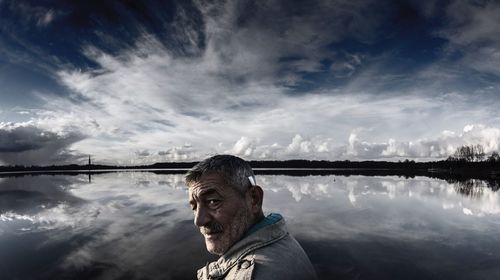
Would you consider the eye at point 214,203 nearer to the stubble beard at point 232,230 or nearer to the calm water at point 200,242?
the stubble beard at point 232,230

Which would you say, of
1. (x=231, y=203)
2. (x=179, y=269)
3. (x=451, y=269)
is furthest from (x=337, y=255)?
(x=231, y=203)

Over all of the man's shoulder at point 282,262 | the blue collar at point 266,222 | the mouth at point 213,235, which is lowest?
the man's shoulder at point 282,262

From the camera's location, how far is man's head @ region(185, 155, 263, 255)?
8.39 ft

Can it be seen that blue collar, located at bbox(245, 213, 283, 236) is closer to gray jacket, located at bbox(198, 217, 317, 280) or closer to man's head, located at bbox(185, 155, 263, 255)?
gray jacket, located at bbox(198, 217, 317, 280)

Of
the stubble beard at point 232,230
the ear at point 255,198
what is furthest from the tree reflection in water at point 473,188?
the stubble beard at point 232,230

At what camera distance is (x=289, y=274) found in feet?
6.75

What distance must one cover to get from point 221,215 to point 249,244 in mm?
408

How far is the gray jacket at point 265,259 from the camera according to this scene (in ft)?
6.65

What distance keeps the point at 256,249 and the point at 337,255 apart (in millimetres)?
11162

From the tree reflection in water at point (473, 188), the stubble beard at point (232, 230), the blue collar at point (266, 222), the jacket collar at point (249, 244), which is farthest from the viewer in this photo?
the tree reflection in water at point (473, 188)

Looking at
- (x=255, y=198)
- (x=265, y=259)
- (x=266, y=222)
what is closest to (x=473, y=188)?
(x=255, y=198)

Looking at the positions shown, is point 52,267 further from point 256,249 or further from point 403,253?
point 403,253

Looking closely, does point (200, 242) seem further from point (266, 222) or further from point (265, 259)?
point (265, 259)

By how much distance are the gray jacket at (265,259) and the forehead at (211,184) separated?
1.54 feet
